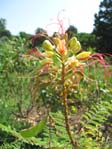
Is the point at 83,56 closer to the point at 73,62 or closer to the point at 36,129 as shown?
the point at 73,62

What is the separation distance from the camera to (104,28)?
118 ft

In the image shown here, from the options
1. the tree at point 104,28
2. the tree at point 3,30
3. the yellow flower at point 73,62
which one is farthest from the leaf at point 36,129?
the tree at point 3,30

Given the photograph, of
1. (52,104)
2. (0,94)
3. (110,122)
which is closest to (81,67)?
(110,122)

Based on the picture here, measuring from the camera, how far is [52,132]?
1.76 m

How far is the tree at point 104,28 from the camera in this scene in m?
31.9

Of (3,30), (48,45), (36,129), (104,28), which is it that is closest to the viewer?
(36,129)

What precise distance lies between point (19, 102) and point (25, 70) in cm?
162

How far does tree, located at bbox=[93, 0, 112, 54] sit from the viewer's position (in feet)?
105

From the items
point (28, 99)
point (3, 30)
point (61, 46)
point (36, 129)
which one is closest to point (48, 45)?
point (61, 46)

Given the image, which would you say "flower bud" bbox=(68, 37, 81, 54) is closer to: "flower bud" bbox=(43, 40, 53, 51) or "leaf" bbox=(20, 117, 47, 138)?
"flower bud" bbox=(43, 40, 53, 51)

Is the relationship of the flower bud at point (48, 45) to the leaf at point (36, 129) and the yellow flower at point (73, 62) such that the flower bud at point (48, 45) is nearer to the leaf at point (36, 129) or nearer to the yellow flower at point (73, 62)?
the yellow flower at point (73, 62)

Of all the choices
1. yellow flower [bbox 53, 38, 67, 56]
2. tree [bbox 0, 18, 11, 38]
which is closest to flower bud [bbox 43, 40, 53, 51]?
yellow flower [bbox 53, 38, 67, 56]

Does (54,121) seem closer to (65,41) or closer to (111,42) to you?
(65,41)

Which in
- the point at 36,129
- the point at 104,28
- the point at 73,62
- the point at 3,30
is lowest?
the point at 36,129
